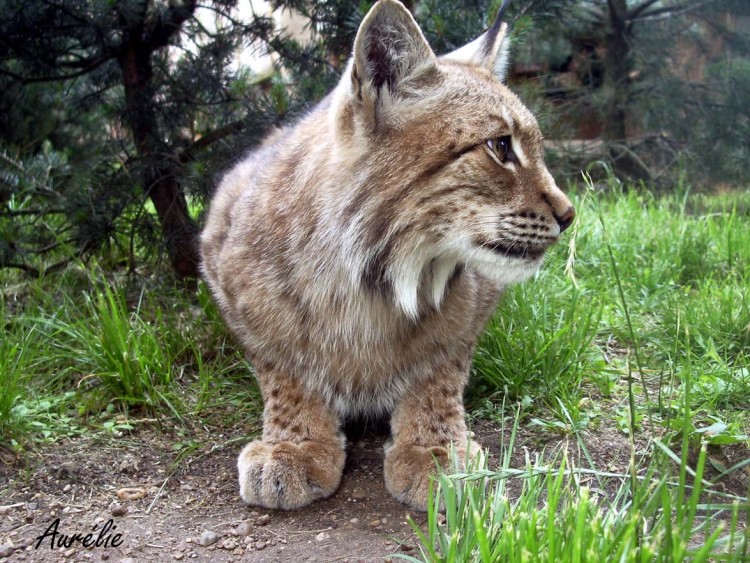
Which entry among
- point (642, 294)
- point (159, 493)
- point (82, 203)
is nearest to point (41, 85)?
point (82, 203)

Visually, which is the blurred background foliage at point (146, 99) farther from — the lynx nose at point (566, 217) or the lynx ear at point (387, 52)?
the lynx nose at point (566, 217)

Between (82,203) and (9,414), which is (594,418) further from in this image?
(82,203)

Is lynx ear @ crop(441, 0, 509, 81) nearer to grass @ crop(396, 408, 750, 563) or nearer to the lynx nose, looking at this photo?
the lynx nose

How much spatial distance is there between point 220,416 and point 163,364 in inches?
13.6

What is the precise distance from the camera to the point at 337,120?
8.38 ft

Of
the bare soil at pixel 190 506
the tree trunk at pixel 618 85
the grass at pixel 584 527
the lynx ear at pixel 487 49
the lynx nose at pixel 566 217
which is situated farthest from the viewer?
the tree trunk at pixel 618 85

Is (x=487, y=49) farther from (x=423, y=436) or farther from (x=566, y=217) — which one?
(x=423, y=436)

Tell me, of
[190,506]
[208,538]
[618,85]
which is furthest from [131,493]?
[618,85]

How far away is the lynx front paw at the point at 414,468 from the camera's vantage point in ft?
7.97

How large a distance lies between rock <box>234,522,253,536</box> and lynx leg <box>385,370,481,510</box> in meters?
0.45

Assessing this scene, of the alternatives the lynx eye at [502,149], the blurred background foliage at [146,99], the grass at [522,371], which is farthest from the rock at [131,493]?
the blurred background foliage at [146,99]

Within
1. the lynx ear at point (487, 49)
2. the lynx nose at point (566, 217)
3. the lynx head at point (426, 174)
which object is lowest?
the lynx nose at point (566, 217)

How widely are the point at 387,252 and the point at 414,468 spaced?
2.27 ft

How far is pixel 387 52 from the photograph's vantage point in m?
2.48
